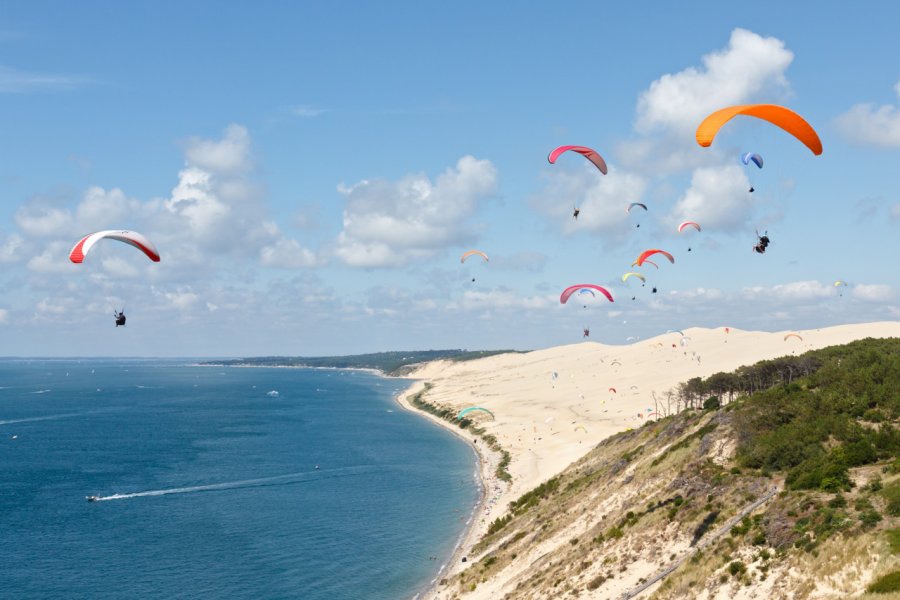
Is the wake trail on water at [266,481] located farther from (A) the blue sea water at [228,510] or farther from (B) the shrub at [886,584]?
(B) the shrub at [886,584]

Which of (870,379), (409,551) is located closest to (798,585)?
(870,379)

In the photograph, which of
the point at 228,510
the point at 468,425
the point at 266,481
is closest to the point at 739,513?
the point at 228,510

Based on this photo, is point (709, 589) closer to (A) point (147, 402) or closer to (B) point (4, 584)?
(B) point (4, 584)

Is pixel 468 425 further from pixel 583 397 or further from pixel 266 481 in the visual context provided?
pixel 266 481

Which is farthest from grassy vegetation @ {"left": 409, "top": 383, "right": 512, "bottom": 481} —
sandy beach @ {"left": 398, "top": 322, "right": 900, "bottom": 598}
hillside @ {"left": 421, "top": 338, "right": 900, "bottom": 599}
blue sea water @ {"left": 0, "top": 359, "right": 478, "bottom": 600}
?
hillside @ {"left": 421, "top": 338, "right": 900, "bottom": 599}

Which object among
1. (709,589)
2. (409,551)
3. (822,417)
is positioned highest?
(822,417)

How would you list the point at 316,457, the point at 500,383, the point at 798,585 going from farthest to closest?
Result: the point at 500,383 → the point at 316,457 → the point at 798,585
